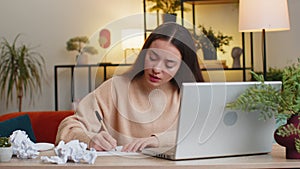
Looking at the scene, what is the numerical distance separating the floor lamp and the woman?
1480mm

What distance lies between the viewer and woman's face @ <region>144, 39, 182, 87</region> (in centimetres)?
182

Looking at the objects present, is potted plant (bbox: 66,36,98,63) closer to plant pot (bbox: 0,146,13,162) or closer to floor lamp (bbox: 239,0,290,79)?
floor lamp (bbox: 239,0,290,79)

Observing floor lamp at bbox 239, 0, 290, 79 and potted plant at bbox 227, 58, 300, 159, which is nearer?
potted plant at bbox 227, 58, 300, 159

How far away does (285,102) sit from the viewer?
1500 mm

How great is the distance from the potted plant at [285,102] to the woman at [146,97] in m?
0.38

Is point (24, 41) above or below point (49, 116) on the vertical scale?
above

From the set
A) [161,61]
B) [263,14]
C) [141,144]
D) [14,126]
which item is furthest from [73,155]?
[263,14]

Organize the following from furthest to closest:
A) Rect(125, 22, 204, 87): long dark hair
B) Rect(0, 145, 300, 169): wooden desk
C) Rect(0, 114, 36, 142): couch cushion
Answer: Rect(0, 114, 36, 142): couch cushion → Rect(125, 22, 204, 87): long dark hair → Rect(0, 145, 300, 169): wooden desk

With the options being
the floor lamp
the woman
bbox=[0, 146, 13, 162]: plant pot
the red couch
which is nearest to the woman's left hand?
the woman

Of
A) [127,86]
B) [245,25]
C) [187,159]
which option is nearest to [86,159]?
[187,159]

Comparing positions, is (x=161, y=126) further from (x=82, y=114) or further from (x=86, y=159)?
Answer: (x=86, y=159)

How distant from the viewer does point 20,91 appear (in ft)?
18.1

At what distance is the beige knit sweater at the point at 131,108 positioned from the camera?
1.99 metres

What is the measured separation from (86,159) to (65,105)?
4.44 meters
